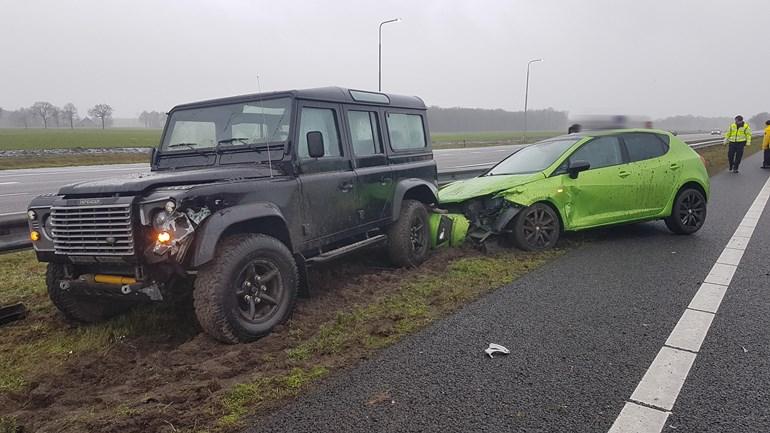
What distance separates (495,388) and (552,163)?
4608 mm

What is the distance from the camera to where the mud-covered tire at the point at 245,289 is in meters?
3.65

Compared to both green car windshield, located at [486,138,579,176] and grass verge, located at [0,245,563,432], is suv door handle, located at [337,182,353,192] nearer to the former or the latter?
grass verge, located at [0,245,563,432]

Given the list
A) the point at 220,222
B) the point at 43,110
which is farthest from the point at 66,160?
the point at 43,110

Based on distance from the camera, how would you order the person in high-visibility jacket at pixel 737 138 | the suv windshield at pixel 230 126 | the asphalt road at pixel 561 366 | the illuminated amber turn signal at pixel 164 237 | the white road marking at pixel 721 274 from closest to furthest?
1. the asphalt road at pixel 561 366
2. the illuminated amber turn signal at pixel 164 237
3. the suv windshield at pixel 230 126
4. the white road marking at pixel 721 274
5. the person in high-visibility jacket at pixel 737 138

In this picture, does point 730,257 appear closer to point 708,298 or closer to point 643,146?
point 708,298

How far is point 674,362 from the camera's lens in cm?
335

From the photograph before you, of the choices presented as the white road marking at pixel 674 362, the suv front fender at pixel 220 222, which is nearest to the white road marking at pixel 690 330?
the white road marking at pixel 674 362

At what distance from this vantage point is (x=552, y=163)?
7.00 m

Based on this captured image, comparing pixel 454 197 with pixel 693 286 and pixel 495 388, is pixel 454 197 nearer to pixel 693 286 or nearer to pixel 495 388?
pixel 693 286

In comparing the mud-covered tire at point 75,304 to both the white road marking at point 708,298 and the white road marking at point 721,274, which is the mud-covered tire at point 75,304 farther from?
the white road marking at point 721,274

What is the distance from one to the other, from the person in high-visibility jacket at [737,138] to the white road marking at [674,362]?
46.0 ft

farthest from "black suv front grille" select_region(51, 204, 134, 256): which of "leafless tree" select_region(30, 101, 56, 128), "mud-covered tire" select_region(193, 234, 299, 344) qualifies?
"leafless tree" select_region(30, 101, 56, 128)

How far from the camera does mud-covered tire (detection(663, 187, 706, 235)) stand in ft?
24.0

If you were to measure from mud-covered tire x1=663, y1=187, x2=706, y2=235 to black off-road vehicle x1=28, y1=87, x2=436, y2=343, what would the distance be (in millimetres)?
3960
